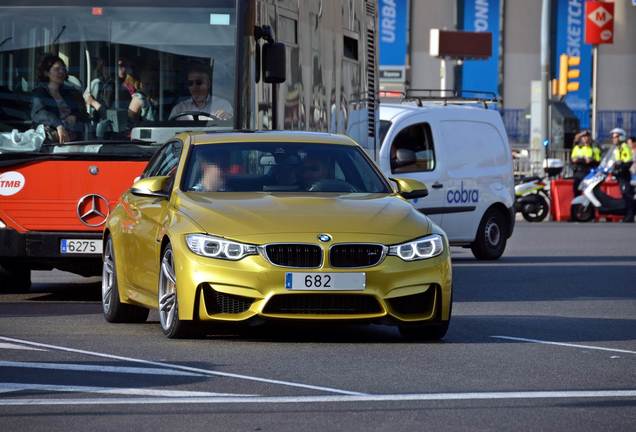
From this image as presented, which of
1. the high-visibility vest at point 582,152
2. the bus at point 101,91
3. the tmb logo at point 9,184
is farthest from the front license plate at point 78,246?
the high-visibility vest at point 582,152

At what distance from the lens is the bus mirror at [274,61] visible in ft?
47.8

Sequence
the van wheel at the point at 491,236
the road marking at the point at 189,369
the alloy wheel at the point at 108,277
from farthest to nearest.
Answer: the van wheel at the point at 491,236 → the alloy wheel at the point at 108,277 → the road marking at the point at 189,369

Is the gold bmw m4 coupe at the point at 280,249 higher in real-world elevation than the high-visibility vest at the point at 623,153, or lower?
higher

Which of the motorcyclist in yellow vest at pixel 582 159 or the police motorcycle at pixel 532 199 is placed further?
the motorcyclist in yellow vest at pixel 582 159

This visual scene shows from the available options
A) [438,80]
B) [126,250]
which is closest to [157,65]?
[126,250]

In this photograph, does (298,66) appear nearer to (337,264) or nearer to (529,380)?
(337,264)

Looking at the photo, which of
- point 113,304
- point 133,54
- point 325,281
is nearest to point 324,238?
point 325,281

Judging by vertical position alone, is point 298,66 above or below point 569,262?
above

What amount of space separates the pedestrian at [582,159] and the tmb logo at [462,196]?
46.7ft


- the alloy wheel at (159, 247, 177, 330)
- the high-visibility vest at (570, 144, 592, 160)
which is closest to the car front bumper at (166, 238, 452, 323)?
the alloy wheel at (159, 247, 177, 330)

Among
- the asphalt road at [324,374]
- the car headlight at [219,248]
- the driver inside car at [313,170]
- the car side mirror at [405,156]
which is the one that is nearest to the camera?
the asphalt road at [324,374]

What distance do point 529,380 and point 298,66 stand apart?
7121 millimetres

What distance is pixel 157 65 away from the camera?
14750mm

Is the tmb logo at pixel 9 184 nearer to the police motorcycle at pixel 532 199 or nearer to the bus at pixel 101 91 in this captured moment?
the bus at pixel 101 91
